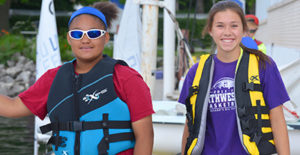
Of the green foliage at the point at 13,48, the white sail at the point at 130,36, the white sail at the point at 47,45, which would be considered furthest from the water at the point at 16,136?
the green foliage at the point at 13,48

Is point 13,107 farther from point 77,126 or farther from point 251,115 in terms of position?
point 251,115

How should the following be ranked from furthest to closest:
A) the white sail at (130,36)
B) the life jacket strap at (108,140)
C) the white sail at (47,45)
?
the white sail at (47,45) → the white sail at (130,36) → the life jacket strap at (108,140)

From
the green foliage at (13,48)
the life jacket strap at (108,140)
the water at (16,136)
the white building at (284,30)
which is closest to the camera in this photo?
the life jacket strap at (108,140)

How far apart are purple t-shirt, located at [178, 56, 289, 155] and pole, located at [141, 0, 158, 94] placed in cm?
464

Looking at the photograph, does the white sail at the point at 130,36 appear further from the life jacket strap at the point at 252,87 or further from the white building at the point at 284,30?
the life jacket strap at the point at 252,87

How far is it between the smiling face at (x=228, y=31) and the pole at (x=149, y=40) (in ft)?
15.1

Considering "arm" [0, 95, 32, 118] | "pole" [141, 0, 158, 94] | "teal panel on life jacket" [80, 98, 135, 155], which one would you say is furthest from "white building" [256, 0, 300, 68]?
"arm" [0, 95, 32, 118]

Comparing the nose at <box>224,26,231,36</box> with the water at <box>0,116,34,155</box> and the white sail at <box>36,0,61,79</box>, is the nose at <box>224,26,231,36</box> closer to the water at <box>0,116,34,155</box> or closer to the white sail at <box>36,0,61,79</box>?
the white sail at <box>36,0,61,79</box>

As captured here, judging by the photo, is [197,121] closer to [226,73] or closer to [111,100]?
[226,73]

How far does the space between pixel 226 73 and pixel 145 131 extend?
2.17ft

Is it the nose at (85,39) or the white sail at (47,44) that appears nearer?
the nose at (85,39)

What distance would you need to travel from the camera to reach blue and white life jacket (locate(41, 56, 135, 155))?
261cm

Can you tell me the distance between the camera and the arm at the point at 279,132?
9.04ft

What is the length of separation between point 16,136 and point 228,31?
27.1ft
